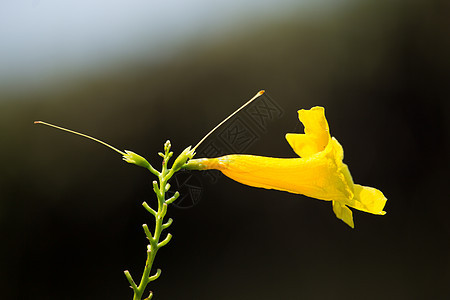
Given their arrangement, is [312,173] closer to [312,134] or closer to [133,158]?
[312,134]

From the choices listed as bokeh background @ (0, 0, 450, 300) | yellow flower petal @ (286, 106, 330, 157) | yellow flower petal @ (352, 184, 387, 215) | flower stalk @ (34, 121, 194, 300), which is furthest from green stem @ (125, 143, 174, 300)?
bokeh background @ (0, 0, 450, 300)

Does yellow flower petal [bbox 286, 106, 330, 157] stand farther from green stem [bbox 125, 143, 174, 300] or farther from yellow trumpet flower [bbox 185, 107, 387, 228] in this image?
green stem [bbox 125, 143, 174, 300]

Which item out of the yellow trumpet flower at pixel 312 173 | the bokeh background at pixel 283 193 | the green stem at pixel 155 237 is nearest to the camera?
the green stem at pixel 155 237

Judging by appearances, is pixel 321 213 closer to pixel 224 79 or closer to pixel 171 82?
pixel 224 79

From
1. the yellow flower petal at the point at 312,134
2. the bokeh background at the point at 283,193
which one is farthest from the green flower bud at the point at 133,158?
the bokeh background at the point at 283,193

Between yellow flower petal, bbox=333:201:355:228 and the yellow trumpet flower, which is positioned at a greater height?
the yellow trumpet flower

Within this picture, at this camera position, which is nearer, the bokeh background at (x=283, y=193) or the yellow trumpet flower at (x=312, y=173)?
the yellow trumpet flower at (x=312, y=173)

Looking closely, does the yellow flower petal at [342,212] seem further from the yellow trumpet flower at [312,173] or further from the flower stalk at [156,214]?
the flower stalk at [156,214]

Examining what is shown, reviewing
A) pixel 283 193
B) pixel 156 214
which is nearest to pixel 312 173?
pixel 156 214
